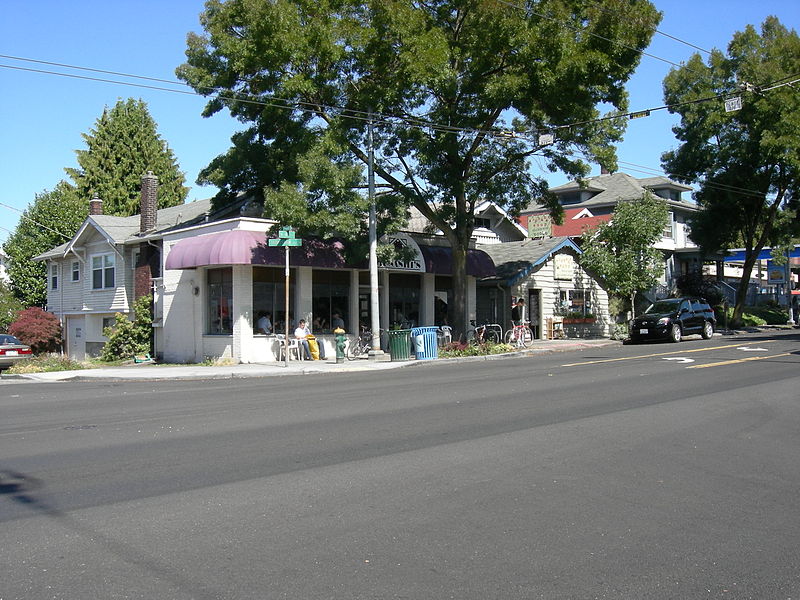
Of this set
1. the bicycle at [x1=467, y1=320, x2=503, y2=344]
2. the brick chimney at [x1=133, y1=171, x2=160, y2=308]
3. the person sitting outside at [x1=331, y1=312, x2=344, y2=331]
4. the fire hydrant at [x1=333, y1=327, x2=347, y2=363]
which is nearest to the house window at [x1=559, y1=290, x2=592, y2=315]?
the bicycle at [x1=467, y1=320, x2=503, y2=344]

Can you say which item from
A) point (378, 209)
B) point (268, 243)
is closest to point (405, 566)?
point (268, 243)

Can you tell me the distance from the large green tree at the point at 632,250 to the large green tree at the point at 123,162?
35194 mm

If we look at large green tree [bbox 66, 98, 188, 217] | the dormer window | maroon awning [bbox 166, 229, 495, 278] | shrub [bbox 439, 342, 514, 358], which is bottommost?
shrub [bbox 439, 342, 514, 358]

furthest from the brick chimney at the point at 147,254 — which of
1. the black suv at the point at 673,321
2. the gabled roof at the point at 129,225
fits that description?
the black suv at the point at 673,321

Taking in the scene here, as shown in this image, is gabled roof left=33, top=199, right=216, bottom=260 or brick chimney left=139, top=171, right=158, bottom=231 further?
brick chimney left=139, top=171, right=158, bottom=231

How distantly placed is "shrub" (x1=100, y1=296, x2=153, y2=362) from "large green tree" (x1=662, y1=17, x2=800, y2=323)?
26.0m

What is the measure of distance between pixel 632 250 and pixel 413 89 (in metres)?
14.8

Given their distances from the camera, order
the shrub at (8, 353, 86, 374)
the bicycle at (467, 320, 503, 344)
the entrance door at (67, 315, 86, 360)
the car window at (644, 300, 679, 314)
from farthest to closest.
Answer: the entrance door at (67, 315, 86, 360)
the car window at (644, 300, 679, 314)
the bicycle at (467, 320, 503, 344)
the shrub at (8, 353, 86, 374)

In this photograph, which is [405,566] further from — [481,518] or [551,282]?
[551,282]

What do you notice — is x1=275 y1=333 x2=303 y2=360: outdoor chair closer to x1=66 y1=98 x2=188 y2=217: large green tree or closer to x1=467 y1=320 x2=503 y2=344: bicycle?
x1=467 y1=320 x2=503 y2=344: bicycle

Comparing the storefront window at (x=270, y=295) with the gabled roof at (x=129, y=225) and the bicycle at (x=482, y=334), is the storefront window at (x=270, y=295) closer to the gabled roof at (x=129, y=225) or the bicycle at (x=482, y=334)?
the gabled roof at (x=129, y=225)

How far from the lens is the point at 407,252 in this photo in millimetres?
28047

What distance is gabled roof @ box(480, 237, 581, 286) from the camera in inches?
1312

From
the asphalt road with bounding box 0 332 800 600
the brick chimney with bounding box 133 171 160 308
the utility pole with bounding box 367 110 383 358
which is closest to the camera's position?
the asphalt road with bounding box 0 332 800 600
